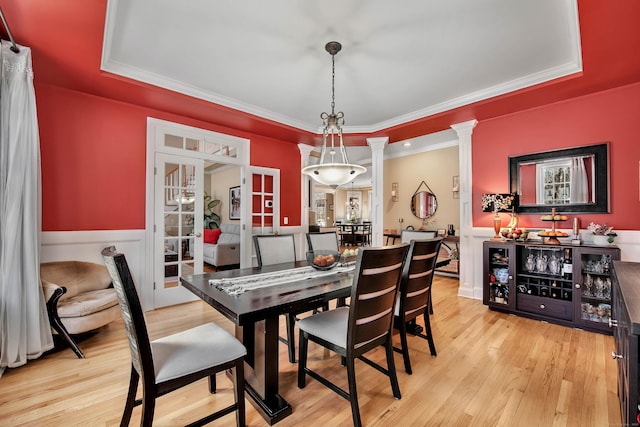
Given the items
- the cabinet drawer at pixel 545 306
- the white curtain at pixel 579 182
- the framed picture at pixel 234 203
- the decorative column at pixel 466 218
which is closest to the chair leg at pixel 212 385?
the cabinet drawer at pixel 545 306

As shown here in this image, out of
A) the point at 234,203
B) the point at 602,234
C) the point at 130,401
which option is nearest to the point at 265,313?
the point at 130,401

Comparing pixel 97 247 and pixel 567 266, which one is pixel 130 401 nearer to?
pixel 97 247

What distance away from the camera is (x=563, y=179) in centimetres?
→ 326

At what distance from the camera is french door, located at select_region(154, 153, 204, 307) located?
3.47m

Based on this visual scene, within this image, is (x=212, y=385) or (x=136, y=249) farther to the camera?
(x=136, y=249)

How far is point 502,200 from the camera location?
3.44m

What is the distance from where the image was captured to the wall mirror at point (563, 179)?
119 inches

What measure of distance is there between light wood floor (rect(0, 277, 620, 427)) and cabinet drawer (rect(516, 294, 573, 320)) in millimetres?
280

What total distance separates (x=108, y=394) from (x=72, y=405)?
0.58 feet

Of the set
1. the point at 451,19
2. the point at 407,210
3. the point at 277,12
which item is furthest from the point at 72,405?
the point at 407,210

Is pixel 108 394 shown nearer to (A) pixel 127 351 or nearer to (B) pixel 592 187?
(A) pixel 127 351

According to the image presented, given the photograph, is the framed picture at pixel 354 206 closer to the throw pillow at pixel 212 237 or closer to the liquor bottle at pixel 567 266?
the throw pillow at pixel 212 237

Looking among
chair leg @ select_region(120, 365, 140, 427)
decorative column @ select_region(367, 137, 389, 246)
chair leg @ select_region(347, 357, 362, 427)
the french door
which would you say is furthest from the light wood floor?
decorative column @ select_region(367, 137, 389, 246)

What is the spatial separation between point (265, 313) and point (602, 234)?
353cm
